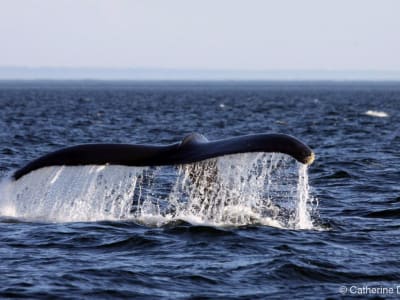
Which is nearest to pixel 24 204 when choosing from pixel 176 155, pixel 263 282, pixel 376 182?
pixel 176 155

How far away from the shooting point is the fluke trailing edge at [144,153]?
28.8ft

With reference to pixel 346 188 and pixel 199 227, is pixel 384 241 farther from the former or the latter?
pixel 346 188

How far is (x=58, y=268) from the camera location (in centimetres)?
907

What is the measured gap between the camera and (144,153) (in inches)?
361

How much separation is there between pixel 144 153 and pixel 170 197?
208 inches

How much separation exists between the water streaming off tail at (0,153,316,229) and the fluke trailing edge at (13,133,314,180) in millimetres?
77

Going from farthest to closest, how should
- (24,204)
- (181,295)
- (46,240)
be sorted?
(24,204) → (46,240) → (181,295)

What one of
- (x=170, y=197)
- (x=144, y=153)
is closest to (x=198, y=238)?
(x=144, y=153)

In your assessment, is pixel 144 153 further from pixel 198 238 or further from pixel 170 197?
pixel 170 197

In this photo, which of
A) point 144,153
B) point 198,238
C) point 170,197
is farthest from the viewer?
point 170,197

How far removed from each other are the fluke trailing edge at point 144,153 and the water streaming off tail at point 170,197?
0.08 m

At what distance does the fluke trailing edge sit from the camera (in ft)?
28.8

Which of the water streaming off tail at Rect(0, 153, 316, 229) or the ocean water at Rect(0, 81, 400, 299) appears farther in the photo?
the water streaming off tail at Rect(0, 153, 316, 229)

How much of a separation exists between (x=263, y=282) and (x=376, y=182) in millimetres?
8548
